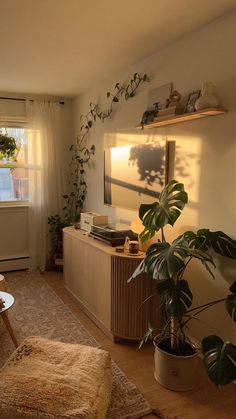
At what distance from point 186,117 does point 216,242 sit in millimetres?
910

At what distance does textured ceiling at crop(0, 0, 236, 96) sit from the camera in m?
2.02

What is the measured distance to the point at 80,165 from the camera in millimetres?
4488

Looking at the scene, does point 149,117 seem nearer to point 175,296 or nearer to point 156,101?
point 156,101

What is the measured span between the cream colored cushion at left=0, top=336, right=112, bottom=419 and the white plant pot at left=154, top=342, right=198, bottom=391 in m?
0.38

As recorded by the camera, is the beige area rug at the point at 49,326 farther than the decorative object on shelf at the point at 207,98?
No

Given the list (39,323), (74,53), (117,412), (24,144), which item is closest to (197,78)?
(74,53)

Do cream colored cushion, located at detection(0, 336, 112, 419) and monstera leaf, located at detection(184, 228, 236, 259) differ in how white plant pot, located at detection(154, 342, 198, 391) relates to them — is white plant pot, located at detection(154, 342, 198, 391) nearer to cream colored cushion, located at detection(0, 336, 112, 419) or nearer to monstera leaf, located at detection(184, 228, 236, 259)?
cream colored cushion, located at detection(0, 336, 112, 419)

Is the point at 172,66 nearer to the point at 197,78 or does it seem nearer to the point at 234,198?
the point at 197,78

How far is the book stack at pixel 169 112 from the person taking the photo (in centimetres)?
243

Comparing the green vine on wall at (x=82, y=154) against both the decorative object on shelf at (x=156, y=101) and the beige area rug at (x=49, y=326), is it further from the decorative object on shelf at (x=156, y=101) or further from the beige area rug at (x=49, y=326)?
the beige area rug at (x=49, y=326)

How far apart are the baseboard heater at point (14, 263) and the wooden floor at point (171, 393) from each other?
2.23 meters

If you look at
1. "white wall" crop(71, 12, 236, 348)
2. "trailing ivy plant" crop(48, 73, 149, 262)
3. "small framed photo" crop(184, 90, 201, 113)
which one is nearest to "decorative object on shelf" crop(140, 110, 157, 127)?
"white wall" crop(71, 12, 236, 348)

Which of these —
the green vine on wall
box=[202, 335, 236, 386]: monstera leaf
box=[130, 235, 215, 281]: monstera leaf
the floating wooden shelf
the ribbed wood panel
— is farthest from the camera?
the green vine on wall

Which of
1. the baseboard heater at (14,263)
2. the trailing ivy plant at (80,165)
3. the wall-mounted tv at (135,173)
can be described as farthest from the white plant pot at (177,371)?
the baseboard heater at (14,263)
